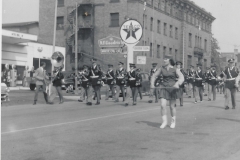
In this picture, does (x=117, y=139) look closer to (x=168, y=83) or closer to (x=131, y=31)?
(x=168, y=83)

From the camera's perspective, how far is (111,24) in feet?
153

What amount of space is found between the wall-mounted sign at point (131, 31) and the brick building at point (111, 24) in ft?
82.8

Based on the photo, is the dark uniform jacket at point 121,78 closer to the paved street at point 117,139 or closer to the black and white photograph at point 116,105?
the black and white photograph at point 116,105

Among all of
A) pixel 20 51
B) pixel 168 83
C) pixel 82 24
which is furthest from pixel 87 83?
pixel 82 24

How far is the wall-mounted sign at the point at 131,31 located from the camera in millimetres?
18969

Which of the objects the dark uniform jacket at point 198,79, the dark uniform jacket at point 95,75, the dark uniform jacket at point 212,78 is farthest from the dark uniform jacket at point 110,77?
the dark uniform jacket at point 212,78

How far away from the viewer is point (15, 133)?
9.18 metres

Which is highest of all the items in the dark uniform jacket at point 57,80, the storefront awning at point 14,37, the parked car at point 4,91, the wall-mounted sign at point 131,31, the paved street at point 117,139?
the storefront awning at point 14,37

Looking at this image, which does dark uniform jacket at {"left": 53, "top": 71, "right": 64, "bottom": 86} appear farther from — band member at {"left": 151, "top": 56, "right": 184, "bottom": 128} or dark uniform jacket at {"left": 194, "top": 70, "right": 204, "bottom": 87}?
band member at {"left": 151, "top": 56, "right": 184, "bottom": 128}

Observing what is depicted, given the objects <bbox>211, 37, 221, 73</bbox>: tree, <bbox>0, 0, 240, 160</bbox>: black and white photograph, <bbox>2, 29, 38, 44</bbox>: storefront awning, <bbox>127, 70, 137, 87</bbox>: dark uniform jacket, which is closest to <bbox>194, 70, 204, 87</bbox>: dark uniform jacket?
A: <bbox>0, 0, 240, 160</bbox>: black and white photograph

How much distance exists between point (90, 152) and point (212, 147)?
7.57ft

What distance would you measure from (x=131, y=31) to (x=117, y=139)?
11.3 metres

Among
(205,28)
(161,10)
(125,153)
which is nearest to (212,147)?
(125,153)

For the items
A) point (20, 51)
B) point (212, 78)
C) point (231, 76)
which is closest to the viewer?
point (231, 76)
